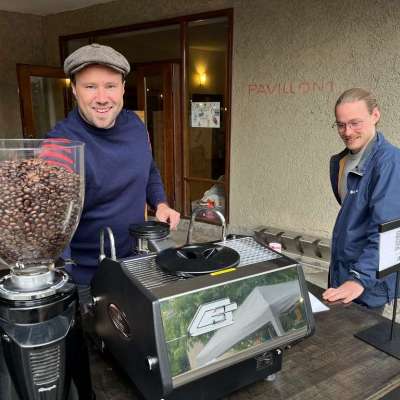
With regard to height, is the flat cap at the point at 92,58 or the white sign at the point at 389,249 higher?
the flat cap at the point at 92,58

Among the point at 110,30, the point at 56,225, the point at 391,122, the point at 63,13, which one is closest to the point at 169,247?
the point at 56,225

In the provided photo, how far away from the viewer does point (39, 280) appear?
30.8 inches

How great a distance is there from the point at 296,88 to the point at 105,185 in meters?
2.74

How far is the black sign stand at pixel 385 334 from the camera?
42.4 inches

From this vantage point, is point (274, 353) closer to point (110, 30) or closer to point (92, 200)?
point (92, 200)

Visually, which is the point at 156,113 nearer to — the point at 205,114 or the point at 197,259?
the point at 205,114

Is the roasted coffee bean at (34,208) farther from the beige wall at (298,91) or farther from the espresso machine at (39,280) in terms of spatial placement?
the beige wall at (298,91)

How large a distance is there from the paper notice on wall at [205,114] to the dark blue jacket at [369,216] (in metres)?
3.03

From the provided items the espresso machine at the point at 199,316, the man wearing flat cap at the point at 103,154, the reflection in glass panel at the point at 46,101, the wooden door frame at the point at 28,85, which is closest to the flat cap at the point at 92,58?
the man wearing flat cap at the point at 103,154

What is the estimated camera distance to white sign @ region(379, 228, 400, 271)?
1090 millimetres

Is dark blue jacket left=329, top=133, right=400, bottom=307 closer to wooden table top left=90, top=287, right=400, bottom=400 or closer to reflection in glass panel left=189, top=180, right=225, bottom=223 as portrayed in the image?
wooden table top left=90, top=287, right=400, bottom=400

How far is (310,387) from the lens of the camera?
0.93 metres

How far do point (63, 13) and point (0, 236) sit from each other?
236 inches

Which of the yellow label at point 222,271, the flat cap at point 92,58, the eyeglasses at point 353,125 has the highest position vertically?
the flat cap at point 92,58
